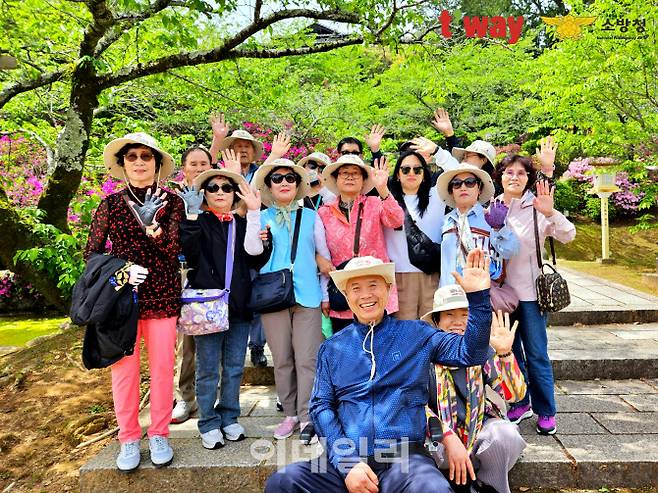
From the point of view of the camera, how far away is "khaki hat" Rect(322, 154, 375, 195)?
354cm

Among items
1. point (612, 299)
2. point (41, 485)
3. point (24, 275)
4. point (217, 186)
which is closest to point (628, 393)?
point (612, 299)

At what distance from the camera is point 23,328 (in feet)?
27.2

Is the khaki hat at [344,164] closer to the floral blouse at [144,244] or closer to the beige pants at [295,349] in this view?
the beige pants at [295,349]

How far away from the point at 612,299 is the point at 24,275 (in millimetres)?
8044

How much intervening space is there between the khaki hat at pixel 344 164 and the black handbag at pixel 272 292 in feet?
2.58

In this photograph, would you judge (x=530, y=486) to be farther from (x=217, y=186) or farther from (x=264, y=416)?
(x=217, y=186)

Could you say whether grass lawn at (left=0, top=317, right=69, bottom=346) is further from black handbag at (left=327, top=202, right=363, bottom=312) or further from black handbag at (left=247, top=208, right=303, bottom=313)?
black handbag at (left=327, top=202, right=363, bottom=312)

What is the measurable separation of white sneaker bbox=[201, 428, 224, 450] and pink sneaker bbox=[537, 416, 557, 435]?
7.60 feet

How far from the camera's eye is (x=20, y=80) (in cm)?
577

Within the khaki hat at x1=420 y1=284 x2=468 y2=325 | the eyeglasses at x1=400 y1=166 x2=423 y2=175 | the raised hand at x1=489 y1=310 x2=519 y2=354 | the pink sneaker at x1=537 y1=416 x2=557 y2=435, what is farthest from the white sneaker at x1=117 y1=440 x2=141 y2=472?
the pink sneaker at x1=537 y1=416 x2=557 y2=435

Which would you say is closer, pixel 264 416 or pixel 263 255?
pixel 263 255

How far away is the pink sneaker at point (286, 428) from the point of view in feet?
11.2

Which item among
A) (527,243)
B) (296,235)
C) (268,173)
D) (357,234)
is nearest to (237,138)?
(268,173)

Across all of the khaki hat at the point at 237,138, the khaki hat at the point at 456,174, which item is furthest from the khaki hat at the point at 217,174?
the khaki hat at the point at 456,174
